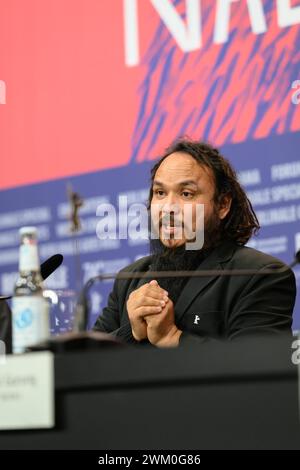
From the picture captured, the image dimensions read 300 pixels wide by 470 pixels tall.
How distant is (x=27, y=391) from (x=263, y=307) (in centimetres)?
126

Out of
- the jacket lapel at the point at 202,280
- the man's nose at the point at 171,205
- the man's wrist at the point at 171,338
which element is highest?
the man's nose at the point at 171,205

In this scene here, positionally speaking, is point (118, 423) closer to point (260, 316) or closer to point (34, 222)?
point (260, 316)

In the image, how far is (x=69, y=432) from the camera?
1297 mm

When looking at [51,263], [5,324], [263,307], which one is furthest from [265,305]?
[5,324]

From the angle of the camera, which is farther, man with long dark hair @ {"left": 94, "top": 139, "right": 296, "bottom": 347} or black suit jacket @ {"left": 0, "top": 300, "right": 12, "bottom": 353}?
black suit jacket @ {"left": 0, "top": 300, "right": 12, "bottom": 353}

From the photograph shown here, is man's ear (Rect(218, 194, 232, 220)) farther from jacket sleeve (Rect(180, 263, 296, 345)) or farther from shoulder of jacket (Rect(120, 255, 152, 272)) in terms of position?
jacket sleeve (Rect(180, 263, 296, 345))

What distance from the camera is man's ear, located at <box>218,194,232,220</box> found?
114 inches

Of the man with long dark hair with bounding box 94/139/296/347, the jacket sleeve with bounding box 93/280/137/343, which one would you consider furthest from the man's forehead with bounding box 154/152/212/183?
the jacket sleeve with bounding box 93/280/137/343

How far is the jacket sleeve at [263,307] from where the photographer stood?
2412 mm

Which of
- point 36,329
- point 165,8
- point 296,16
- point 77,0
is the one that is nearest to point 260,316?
point 36,329

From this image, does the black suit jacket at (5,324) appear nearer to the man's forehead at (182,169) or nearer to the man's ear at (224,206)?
the man's forehead at (182,169)

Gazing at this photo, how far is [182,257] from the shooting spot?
2.79 metres

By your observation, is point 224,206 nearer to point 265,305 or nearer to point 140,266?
point 140,266

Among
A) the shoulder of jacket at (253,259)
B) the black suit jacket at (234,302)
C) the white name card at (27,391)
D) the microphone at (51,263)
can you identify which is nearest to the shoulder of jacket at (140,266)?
the black suit jacket at (234,302)
